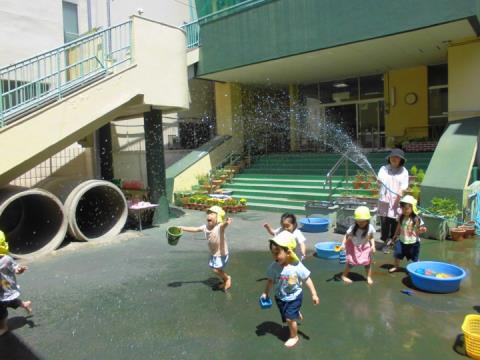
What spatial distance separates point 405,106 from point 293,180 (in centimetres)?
560

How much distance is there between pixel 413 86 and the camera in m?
15.5

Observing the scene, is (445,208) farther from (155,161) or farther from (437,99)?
(437,99)

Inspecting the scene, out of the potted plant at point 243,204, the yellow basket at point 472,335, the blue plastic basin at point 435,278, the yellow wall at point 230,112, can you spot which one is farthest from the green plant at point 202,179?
the yellow basket at point 472,335

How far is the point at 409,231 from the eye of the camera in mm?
6215

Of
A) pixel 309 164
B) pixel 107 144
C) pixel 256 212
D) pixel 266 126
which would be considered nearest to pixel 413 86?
pixel 309 164

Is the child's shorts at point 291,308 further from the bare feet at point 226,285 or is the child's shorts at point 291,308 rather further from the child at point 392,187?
the child at point 392,187

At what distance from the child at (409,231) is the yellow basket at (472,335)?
2.27 meters

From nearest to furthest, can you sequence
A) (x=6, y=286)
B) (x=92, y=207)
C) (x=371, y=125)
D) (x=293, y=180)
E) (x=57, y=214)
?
(x=6, y=286) < (x=57, y=214) < (x=92, y=207) < (x=293, y=180) < (x=371, y=125)

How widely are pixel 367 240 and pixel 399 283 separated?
75 cm

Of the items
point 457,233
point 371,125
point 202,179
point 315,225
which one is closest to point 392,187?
point 457,233

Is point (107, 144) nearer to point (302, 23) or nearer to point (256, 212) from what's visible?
point (256, 212)

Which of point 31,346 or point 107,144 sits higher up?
point 107,144

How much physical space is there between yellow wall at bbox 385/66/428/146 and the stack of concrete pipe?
10.00m

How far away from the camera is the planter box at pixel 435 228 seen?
8.11 meters
